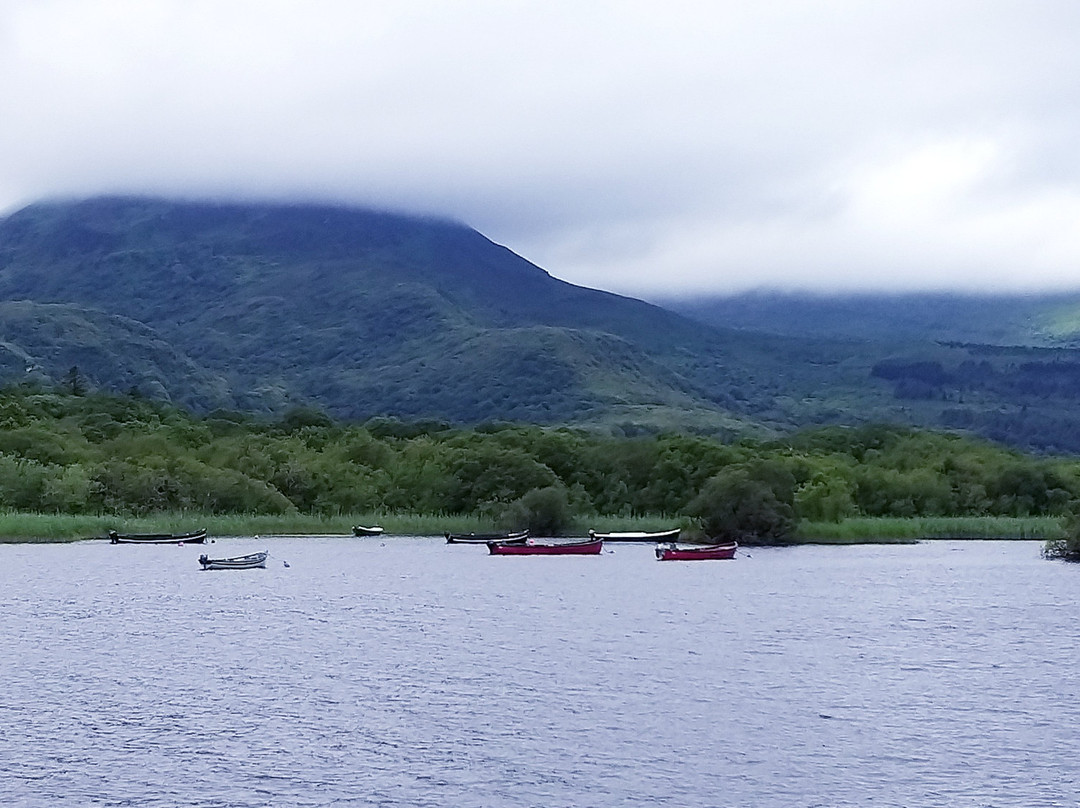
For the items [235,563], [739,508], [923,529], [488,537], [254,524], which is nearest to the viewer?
[235,563]

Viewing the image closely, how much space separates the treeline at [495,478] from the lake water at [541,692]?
4370 centimetres

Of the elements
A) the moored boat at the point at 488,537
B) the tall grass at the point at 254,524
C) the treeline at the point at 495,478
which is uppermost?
the treeline at the point at 495,478

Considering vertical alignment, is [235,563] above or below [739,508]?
below

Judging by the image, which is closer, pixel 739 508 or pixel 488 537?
pixel 739 508

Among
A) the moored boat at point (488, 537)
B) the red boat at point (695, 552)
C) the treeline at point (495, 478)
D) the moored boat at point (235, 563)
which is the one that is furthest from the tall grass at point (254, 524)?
the moored boat at point (235, 563)

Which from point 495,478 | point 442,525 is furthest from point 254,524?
point 495,478

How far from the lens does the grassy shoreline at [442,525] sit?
473ft

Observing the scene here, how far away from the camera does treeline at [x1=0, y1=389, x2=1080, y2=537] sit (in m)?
152

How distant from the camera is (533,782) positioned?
41.7 metres

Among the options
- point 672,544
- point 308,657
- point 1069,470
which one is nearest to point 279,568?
point 672,544

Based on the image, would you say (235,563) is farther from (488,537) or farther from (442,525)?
(442,525)

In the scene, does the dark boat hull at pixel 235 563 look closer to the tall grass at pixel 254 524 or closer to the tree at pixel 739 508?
the tall grass at pixel 254 524

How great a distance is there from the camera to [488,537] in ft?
488

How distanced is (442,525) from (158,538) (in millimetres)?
28567
